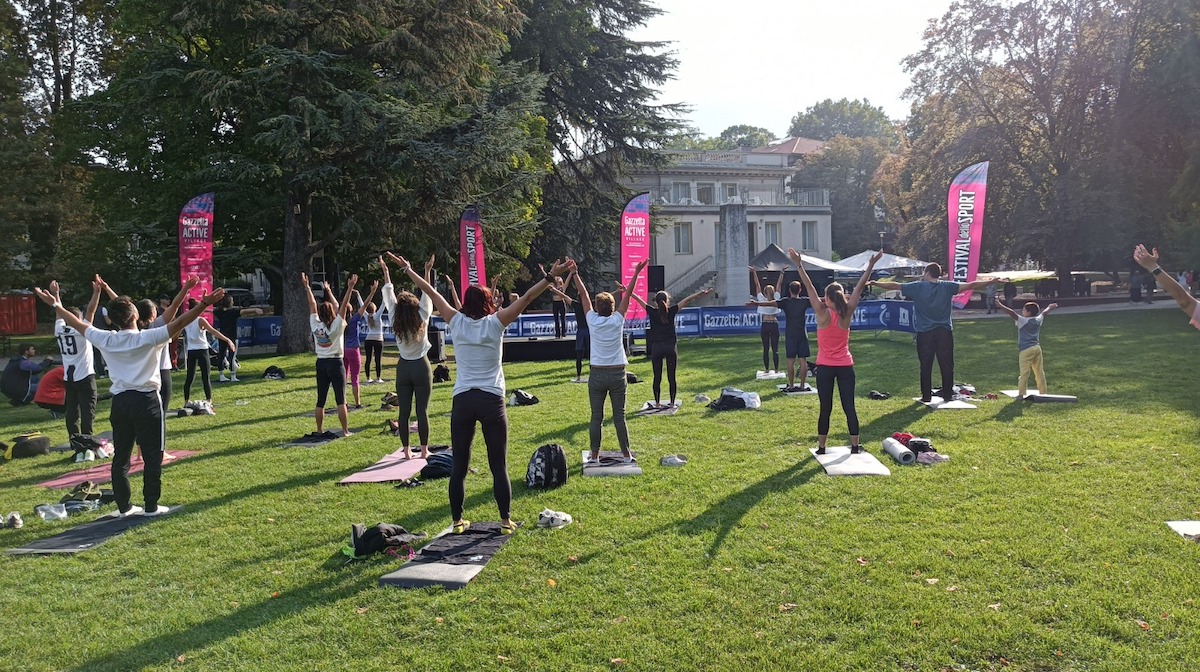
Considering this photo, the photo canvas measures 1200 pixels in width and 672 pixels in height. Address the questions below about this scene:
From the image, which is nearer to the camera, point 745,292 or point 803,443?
point 803,443

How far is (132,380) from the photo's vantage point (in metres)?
7.36

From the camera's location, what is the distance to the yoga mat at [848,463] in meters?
8.40

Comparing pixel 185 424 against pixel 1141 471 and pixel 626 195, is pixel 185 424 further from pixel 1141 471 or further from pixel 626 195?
pixel 626 195

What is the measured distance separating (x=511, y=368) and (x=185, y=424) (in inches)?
331

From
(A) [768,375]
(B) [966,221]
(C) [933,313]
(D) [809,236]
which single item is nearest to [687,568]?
(C) [933,313]

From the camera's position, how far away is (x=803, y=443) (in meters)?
10.1

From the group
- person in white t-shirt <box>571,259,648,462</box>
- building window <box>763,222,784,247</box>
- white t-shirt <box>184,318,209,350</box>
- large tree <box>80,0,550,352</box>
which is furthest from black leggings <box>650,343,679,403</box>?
building window <box>763,222,784,247</box>

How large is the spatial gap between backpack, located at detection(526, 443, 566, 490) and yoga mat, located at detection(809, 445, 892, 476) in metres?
2.81

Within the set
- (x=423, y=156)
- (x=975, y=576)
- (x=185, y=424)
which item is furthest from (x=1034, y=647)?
(x=423, y=156)

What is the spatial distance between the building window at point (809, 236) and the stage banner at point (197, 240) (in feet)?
143

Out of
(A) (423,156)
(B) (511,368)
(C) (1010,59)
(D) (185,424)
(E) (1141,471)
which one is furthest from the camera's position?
(C) (1010,59)

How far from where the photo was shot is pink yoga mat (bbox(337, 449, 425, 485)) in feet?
29.2

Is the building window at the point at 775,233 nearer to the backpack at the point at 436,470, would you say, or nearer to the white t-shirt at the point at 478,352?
the backpack at the point at 436,470

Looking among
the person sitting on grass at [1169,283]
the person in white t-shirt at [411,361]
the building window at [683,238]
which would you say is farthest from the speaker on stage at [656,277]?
the building window at [683,238]
